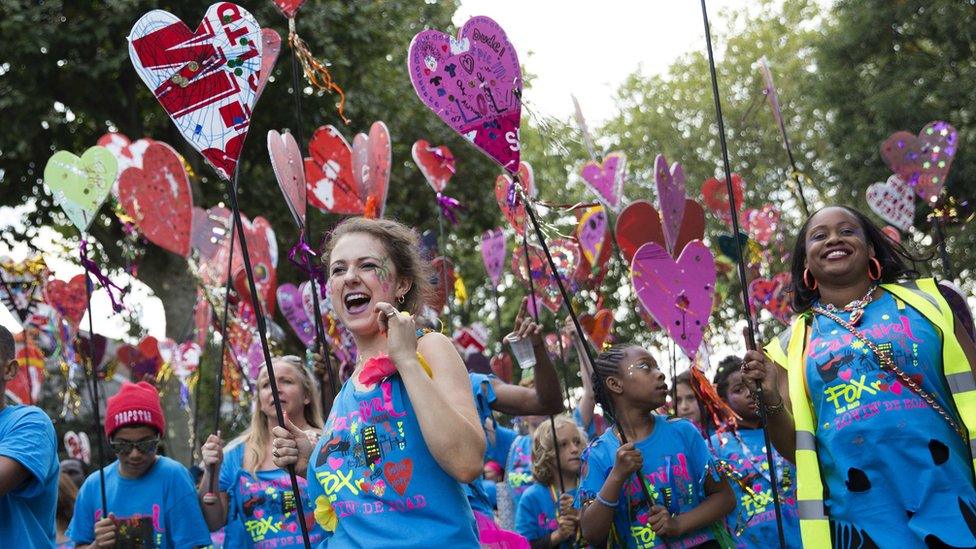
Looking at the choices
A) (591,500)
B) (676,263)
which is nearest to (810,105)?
(676,263)

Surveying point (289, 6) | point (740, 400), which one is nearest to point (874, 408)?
point (740, 400)

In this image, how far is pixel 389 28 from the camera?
1541cm

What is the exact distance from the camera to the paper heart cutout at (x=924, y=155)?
914cm

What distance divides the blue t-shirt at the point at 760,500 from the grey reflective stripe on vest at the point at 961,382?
2155mm

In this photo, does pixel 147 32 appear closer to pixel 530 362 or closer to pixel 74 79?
pixel 530 362

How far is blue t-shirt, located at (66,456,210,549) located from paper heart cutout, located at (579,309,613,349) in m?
3.19

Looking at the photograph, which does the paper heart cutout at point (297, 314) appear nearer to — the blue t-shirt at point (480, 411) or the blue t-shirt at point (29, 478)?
the blue t-shirt at point (480, 411)

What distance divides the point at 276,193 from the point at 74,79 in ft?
9.96

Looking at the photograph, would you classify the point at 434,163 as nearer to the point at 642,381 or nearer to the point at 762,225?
the point at 642,381

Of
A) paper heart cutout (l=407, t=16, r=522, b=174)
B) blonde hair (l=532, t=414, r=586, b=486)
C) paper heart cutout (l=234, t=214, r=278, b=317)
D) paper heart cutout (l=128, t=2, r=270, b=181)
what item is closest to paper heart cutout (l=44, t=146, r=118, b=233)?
paper heart cutout (l=234, t=214, r=278, b=317)

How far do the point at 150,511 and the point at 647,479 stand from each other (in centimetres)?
246

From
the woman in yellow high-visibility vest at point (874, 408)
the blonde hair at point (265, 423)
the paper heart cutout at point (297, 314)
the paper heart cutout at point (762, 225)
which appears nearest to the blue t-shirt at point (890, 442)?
the woman in yellow high-visibility vest at point (874, 408)

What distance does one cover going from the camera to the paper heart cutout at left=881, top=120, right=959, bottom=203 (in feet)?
30.0

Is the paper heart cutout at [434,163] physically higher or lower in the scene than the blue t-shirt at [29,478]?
higher
